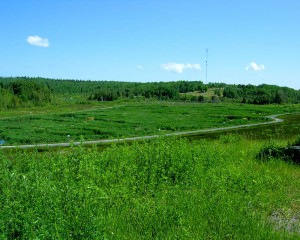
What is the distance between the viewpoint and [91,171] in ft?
41.4

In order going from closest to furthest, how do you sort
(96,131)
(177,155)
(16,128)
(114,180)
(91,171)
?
(91,171)
(114,180)
(177,155)
(96,131)
(16,128)

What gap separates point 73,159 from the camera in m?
12.8

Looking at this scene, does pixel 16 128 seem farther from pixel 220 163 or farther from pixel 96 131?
pixel 220 163

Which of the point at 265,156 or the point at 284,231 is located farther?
the point at 265,156

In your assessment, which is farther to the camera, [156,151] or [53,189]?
[156,151]

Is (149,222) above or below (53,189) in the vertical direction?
below

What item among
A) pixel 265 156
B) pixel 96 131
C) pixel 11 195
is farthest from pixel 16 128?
pixel 11 195

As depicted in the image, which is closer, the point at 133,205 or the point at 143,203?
the point at 143,203

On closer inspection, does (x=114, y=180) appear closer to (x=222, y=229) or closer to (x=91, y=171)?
(x=91, y=171)

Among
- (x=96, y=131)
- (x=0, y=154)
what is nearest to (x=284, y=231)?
(x=0, y=154)

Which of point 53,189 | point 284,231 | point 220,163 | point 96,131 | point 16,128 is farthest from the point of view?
point 16,128

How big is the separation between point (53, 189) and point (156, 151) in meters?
9.31

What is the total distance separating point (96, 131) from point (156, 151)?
6096 centimetres

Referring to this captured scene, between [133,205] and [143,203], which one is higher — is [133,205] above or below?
below
